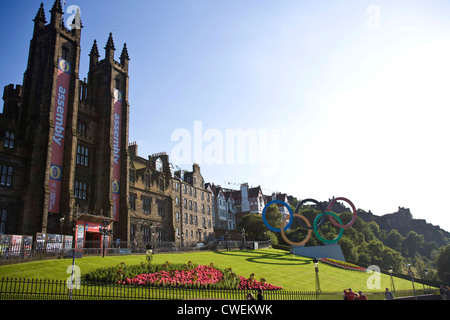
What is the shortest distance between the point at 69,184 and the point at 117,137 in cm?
1311

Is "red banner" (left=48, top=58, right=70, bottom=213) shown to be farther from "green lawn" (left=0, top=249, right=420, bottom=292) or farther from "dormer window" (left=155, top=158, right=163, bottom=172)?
"dormer window" (left=155, top=158, right=163, bottom=172)

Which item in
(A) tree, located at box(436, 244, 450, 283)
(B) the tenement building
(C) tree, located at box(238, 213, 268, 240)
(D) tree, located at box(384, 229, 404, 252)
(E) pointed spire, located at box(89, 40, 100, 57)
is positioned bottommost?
(A) tree, located at box(436, 244, 450, 283)

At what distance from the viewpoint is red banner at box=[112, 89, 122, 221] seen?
159ft

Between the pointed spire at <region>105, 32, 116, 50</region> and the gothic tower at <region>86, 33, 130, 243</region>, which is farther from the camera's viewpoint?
the pointed spire at <region>105, 32, 116, 50</region>

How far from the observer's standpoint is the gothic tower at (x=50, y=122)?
36188 millimetres

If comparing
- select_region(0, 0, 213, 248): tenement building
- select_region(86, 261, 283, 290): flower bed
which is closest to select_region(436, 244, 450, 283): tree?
select_region(0, 0, 213, 248): tenement building

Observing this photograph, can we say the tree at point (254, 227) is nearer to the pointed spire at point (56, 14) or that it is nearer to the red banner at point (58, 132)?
the red banner at point (58, 132)

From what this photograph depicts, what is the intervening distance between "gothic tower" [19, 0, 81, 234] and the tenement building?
0.12m

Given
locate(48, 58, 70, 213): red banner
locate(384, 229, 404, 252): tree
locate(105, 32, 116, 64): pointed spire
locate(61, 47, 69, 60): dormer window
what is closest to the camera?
locate(48, 58, 70, 213): red banner

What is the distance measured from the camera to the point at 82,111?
4719 cm

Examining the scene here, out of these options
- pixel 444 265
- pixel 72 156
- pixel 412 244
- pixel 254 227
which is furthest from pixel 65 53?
pixel 412 244

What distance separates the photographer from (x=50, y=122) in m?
39.0

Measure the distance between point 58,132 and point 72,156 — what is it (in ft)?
10.9
